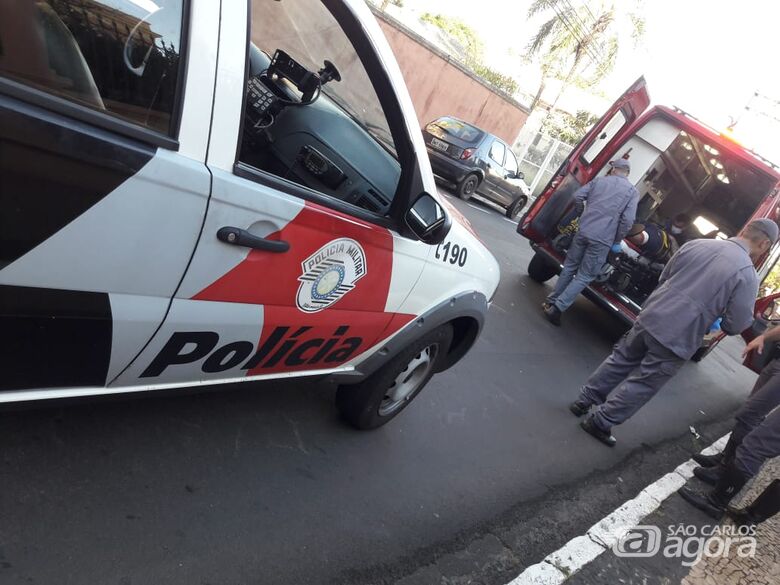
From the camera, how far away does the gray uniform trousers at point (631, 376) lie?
3.81 meters

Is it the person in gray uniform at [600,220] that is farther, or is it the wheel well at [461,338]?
the person in gray uniform at [600,220]

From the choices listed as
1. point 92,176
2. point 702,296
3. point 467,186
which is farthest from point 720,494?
point 467,186

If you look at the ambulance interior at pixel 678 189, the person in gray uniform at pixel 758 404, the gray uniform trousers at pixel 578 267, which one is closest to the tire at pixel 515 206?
the ambulance interior at pixel 678 189

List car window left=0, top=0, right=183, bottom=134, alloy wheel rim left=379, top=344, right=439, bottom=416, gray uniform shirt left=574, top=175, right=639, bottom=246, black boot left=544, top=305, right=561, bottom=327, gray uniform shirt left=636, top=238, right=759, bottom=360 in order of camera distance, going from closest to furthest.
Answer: car window left=0, top=0, right=183, bottom=134
alloy wheel rim left=379, top=344, right=439, bottom=416
gray uniform shirt left=636, top=238, right=759, bottom=360
gray uniform shirt left=574, top=175, right=639, bottom=246
black boot left=544, top=305, right=561, bottom=327

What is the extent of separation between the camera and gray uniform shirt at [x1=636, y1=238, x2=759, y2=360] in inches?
138

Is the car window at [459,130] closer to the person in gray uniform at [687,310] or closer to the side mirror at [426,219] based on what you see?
the person in gray uniform at [687,310]

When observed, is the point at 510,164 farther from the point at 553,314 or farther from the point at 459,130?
the point at 553,314

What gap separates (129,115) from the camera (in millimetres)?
1438

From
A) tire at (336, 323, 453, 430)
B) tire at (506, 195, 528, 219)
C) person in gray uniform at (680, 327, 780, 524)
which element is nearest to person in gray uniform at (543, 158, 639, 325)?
person in gray uniform at (680, 327, 780, 524)

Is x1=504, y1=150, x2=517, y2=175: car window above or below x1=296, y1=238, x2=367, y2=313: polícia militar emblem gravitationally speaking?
above

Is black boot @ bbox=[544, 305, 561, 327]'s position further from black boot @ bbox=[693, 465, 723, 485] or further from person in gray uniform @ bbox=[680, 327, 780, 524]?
black boot @ bbox=[693, 465, 723, 485]

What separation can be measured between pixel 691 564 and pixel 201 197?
3.46 m

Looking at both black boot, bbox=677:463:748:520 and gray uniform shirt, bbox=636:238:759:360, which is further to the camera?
black boot, bbox=677:463:748:520
